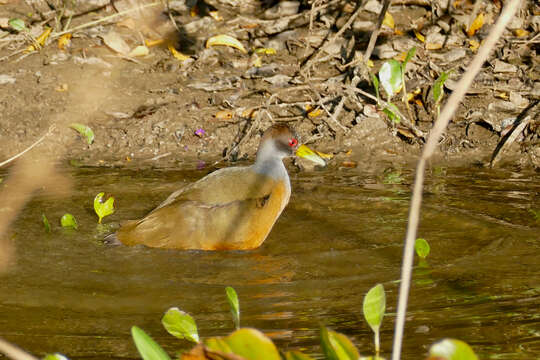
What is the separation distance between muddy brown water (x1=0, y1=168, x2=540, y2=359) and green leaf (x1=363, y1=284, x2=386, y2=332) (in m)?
0.86

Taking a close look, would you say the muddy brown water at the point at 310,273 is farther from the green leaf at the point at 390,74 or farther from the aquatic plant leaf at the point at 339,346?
the aquatic plant leaf at the point at 339,346

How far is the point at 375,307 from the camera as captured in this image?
105 inches

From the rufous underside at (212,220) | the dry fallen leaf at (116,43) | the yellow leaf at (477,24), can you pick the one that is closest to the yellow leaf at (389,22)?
the yellow leaf at (477,24)

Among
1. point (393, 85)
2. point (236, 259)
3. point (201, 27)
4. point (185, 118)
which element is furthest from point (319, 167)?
point (201, 27)

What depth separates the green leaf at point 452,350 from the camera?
2115mm

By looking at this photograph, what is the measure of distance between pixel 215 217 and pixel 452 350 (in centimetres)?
335

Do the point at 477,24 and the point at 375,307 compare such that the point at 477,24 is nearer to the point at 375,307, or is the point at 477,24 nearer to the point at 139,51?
the point at 139,51

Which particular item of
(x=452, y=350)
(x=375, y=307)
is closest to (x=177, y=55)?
(x=375, y=307)

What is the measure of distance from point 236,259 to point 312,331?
59.3 inches

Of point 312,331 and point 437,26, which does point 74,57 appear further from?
point 312,331

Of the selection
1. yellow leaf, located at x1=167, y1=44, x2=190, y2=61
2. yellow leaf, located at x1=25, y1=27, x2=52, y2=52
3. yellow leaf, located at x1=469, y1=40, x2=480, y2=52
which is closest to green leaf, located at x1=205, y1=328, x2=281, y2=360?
yellow leaf, located at x1=469, y1=40, x2=480, y2=52

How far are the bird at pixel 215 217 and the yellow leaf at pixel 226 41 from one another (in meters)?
3.55

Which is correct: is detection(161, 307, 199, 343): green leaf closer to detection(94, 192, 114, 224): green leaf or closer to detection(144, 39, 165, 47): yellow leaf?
detection(94, 192, 114, 224): green leaf

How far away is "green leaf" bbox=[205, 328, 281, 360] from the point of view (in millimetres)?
2189
